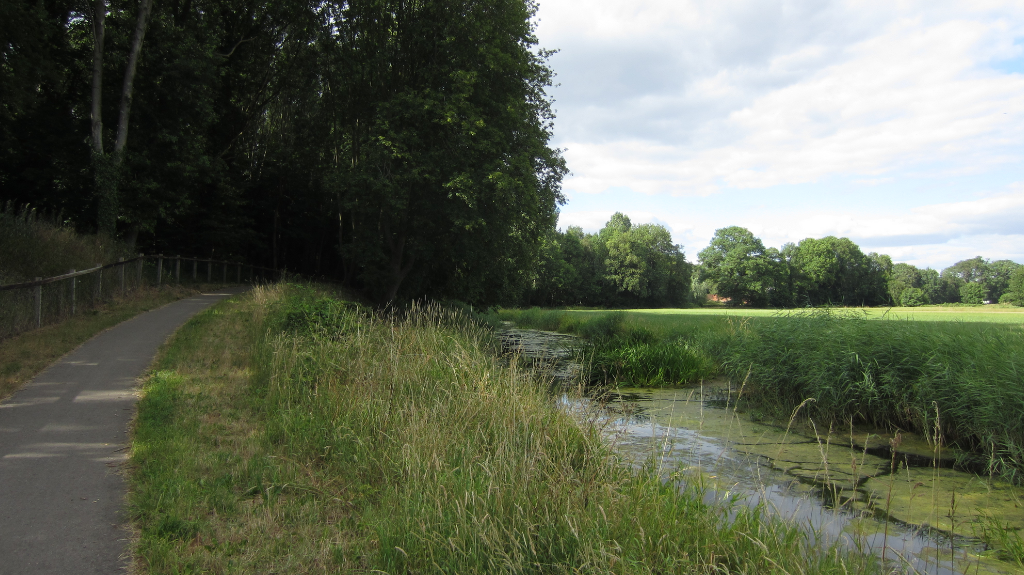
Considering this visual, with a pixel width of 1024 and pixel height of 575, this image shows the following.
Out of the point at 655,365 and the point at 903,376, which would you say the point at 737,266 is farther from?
the point at 903,376

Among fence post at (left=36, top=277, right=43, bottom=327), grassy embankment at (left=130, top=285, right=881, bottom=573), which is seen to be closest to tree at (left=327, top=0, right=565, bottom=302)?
fence post at (left=36, top=277, right=43, bottom=327)

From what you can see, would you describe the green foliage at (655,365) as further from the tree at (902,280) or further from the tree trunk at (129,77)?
the tree at (902,280)

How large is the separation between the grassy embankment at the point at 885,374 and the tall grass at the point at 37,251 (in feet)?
44.9

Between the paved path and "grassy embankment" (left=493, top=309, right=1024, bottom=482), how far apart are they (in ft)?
24.1

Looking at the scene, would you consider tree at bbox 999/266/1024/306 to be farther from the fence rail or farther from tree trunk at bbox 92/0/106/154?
tree trunk at bbox 92/0/106/154

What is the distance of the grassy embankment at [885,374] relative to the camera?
7477mm

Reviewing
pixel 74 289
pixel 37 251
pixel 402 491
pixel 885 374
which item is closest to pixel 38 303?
pixel 74 289

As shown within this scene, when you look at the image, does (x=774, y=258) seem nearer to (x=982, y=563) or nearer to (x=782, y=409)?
(x=782, y=409)

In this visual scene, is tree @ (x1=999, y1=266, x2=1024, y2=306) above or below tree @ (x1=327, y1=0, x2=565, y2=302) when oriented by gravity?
below

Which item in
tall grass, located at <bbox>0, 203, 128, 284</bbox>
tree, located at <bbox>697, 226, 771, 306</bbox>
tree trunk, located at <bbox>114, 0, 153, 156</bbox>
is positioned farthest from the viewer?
tree, located at <bbox>697, 226, 771, 306</bbox>

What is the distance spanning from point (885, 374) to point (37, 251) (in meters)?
18.3

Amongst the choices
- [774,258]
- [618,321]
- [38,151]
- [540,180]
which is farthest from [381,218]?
[774,258]

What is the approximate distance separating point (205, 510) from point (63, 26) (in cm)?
2408

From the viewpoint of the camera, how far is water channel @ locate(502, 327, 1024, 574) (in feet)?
16.5
